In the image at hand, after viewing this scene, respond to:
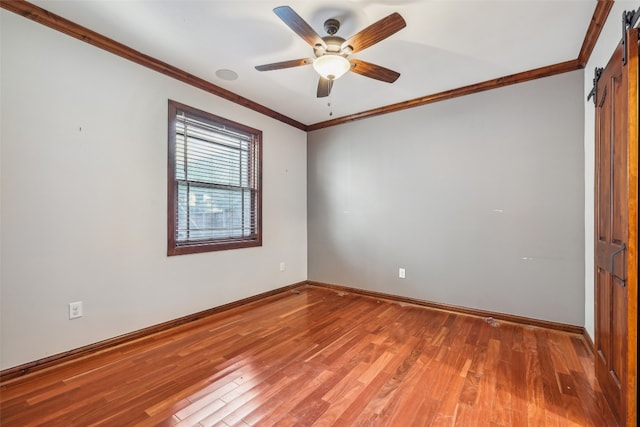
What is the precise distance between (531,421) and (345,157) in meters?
3.43

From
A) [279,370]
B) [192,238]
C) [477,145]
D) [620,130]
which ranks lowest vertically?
[279,370]

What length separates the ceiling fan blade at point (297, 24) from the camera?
65.3 inches

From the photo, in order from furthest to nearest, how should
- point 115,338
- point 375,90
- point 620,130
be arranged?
1. point 375,90
2. point 115,338
3. point 620,130

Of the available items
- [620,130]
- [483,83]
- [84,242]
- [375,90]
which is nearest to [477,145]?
[483,83]

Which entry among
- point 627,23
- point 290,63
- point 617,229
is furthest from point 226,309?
point 627,23

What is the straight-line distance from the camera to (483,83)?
10.1 feet

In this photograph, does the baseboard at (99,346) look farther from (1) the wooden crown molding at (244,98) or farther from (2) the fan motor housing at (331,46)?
(2) the fan motor housing at (331,46)

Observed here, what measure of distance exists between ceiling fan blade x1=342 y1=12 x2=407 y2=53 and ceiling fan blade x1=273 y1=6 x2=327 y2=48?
21 centimetres

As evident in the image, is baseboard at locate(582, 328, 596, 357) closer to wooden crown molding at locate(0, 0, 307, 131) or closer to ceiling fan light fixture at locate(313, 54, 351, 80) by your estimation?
ceiling fan light fixture at locate(313, 54, 351, 80)

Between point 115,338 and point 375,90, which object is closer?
point 115,338

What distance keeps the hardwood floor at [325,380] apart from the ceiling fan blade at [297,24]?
235 cm

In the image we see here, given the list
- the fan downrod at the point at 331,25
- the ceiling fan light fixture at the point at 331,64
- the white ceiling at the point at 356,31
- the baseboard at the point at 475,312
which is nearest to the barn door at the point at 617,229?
the white ceiling at the point at 356,31

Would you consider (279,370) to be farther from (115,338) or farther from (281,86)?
(281,86)

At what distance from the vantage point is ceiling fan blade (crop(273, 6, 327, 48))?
1659 millimetres
